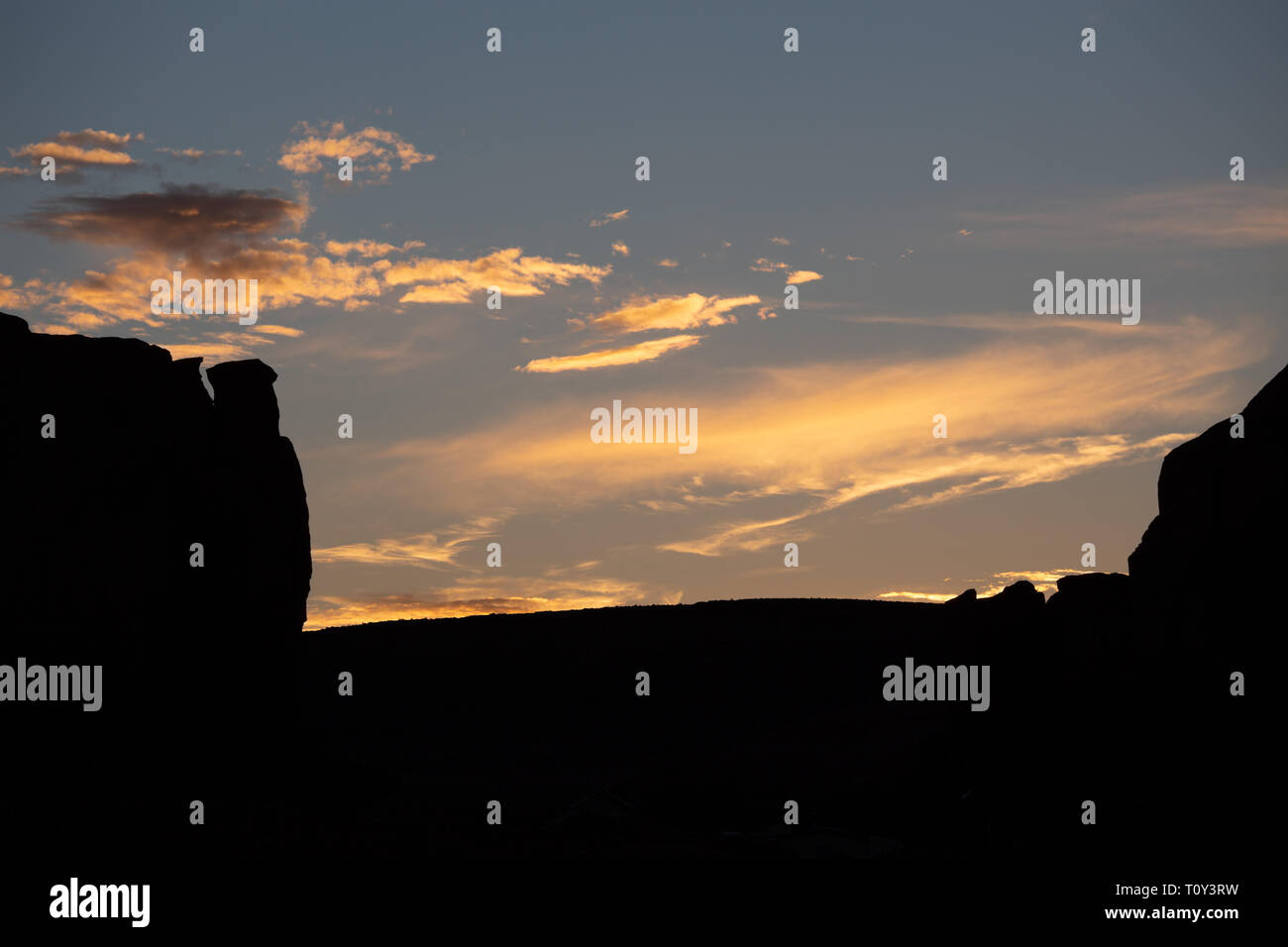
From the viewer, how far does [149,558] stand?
35375 millimetres

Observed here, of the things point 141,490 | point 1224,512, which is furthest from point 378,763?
point 1224,512

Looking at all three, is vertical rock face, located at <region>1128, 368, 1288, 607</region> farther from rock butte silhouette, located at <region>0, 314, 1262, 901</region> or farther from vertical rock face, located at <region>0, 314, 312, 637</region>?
vertical rock face, located at <region>0, 314, 312, 637</region>

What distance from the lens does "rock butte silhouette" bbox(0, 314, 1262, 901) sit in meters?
27.8

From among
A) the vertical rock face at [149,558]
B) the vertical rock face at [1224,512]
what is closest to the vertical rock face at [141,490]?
the vertical rock face at [149,558]

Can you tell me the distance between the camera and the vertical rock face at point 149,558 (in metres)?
32.9

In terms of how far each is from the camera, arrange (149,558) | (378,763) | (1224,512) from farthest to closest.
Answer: (378,763) → (149,558) → (1224,512)

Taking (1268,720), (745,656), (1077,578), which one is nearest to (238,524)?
(1077,578)

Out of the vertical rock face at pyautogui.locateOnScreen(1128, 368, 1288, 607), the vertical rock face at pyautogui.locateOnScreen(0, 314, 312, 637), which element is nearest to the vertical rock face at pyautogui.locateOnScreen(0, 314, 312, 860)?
the vertical rock face at pyautogui.locateOnScreen(0, 314, 312, 637)

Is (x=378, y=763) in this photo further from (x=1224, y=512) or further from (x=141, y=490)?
(x=1224, y=512)

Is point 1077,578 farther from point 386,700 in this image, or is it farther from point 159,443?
point 386,700

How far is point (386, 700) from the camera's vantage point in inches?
2697

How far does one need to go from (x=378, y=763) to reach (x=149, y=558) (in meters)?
19.2
